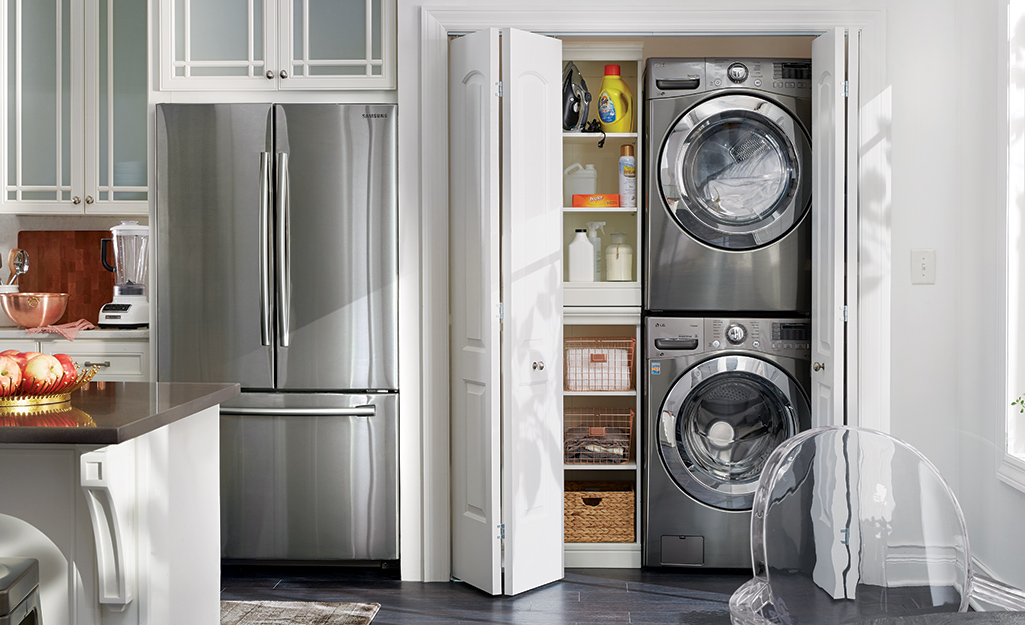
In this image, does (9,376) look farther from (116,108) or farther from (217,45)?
(116,108)

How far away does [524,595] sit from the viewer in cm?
270

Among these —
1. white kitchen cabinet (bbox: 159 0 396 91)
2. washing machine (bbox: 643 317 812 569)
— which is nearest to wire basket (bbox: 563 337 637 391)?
washing machine (bbox: 643 317 812 569)

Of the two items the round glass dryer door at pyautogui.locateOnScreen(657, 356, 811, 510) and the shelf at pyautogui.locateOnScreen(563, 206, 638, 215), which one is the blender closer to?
the shelf at pyautogui.locateOnScreen(563, 206, 638, 215)

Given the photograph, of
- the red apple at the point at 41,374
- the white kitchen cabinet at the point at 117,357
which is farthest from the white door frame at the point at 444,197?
the red apple at the point at 41,374

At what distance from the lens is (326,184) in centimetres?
279

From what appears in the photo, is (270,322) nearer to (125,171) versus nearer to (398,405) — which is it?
(398,405)

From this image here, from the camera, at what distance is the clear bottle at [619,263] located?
125 inches

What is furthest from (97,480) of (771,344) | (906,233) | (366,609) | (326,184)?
(906,233)

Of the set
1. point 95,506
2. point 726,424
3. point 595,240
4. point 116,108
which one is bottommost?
point 726,424

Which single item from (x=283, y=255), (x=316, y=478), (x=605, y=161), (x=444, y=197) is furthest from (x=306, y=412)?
(x=605, y=161)

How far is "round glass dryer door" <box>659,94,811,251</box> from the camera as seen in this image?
9.49ft

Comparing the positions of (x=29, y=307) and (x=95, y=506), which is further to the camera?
(x=29, y=307)

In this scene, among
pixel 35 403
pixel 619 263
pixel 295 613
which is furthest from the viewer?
pixel 619 263

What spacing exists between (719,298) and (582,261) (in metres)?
0.59
